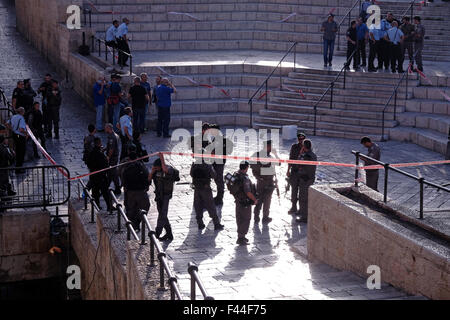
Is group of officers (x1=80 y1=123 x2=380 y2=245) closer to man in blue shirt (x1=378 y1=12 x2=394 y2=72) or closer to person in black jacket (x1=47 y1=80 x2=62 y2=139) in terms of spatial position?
person in black jacket (x1=47 y1=80 x2=62 y2=139)

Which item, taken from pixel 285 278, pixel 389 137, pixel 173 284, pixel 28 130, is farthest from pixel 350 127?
pixel 173 284

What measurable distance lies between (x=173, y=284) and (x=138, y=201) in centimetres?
491

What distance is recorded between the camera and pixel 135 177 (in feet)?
42.1

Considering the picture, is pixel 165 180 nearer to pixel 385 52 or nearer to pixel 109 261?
pixel 109 261

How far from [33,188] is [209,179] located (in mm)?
3600

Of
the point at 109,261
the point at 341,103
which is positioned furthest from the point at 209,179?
the point at 341,103

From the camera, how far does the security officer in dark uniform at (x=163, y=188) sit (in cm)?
1287

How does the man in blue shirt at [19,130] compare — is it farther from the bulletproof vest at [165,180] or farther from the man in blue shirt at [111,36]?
the man in blue shirt at [111,36]

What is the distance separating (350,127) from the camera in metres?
20.6

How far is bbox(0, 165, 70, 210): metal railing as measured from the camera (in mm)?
14703

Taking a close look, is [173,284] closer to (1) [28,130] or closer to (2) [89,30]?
(1) [28,130]

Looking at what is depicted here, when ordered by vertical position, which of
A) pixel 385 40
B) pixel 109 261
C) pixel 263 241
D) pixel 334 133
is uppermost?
pixel 385 40

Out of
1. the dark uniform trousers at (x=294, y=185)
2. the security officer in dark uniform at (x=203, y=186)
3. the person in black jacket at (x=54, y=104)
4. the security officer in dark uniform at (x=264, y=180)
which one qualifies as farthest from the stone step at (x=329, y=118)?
the security officer in dark uniform at (x=203, y=186)

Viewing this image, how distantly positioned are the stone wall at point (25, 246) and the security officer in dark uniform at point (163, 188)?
2848mm
